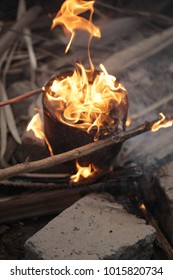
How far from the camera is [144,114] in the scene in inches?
196

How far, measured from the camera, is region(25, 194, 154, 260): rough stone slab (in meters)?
3.33

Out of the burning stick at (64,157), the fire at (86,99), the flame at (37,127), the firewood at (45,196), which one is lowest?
the firewood at (45,196)

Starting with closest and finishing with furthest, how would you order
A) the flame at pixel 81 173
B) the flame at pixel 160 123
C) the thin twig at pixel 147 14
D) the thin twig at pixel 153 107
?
the flame at pixel 160 123 → the flame at pixel 81 173 → the thin twig at pixel 153 107 → the thin twig at pixel 147 14

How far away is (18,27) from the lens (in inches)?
222

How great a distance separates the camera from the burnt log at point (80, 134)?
3.74m

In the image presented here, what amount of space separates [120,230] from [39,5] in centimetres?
353

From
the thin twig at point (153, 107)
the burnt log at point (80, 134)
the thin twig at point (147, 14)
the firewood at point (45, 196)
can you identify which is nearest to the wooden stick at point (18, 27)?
the thin twig at point (147, 14)

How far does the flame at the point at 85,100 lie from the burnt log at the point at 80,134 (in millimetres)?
24

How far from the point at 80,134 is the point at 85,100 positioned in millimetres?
318

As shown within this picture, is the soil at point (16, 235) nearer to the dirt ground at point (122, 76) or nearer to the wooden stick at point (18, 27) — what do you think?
the dirt ground at point (122, 76)

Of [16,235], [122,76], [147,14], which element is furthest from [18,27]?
[16,235]

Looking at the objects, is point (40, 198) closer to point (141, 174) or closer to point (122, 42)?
point (141, 174)

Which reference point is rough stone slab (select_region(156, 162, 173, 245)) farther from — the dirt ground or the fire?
the fire
